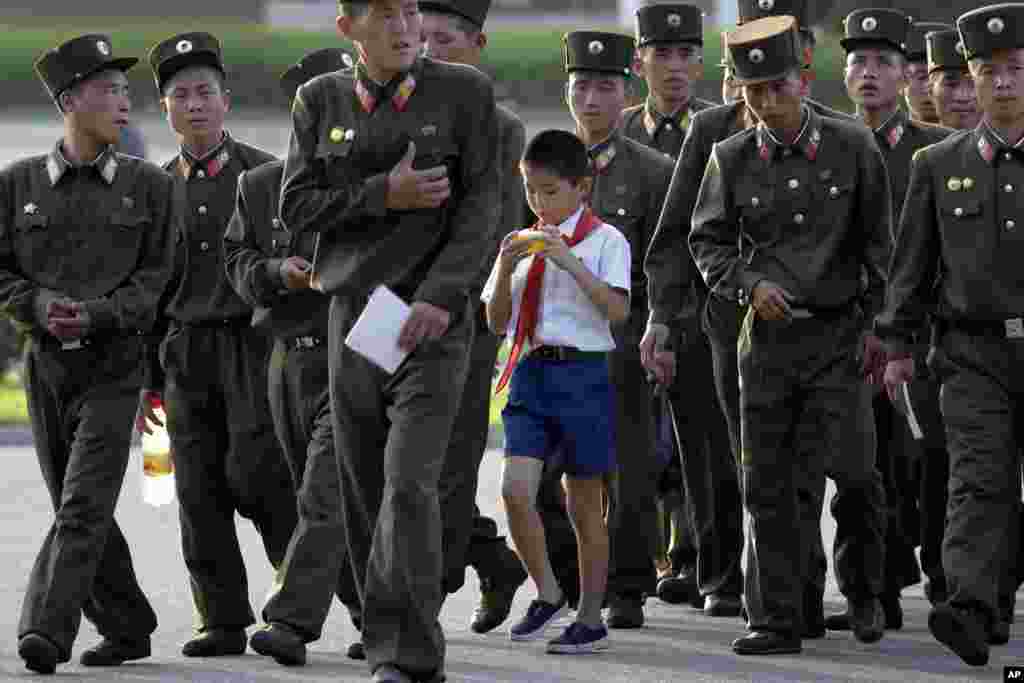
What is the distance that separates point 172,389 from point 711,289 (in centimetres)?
200

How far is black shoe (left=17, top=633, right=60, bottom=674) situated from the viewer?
934 centimetres

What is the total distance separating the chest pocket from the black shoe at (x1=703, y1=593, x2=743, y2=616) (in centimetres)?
167

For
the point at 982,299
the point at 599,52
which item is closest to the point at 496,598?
the point at 599,52

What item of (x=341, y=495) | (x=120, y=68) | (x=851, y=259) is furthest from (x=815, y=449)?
(x=120, y=68)

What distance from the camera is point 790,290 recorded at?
32.2 ft

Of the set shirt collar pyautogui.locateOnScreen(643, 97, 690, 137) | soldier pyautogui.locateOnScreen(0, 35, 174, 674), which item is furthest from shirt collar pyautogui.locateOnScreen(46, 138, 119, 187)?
shirt collar pyautogui.locateOnScreen(643, 97, 690, 137)

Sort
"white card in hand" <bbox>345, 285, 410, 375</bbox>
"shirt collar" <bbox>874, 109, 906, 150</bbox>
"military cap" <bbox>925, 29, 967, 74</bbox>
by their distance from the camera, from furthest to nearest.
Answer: "military cap" <bbox>925, 29, 967, 74</bbox> → "shirt collar" <bbox>874, 109, 906, 150</bbox> → "white card in hand" <bbox>345, 285, 410, 375</bbox>

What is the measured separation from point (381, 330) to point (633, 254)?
9.09ft

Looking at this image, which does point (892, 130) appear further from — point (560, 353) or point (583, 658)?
point (583, 658)

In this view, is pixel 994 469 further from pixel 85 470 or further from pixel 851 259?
pixel 85 470

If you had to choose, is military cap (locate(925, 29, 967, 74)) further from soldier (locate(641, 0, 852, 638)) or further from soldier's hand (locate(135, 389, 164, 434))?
soldier's hand (locate(135, 389, 164, 434))

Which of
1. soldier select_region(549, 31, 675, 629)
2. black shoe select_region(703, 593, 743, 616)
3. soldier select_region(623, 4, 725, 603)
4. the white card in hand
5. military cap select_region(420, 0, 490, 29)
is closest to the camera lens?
the white card in hand

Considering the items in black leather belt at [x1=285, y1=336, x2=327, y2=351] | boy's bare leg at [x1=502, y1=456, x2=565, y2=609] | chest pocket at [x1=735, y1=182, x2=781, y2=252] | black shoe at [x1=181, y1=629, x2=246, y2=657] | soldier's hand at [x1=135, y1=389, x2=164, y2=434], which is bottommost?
black shoe at [x1=181, y1=629, x2=246, y2=657]

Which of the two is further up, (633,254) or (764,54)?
(764,54)
